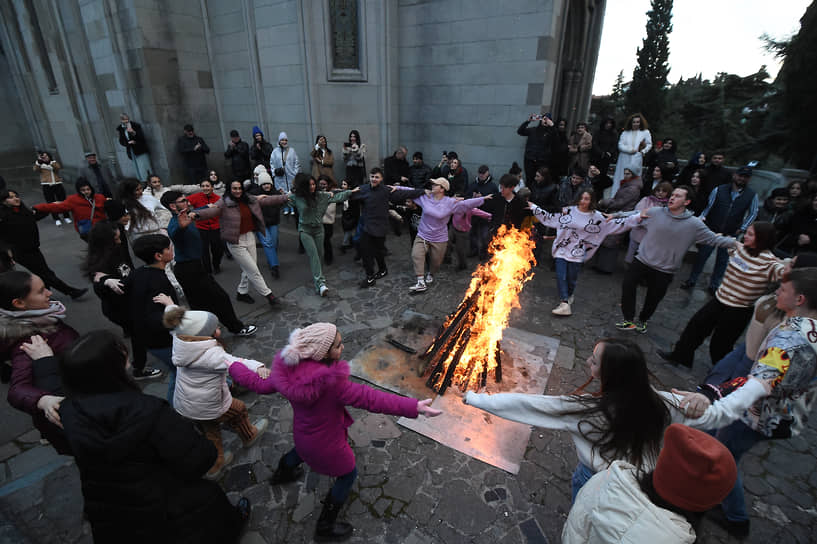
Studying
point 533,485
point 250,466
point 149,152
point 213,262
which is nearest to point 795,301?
point 533,485

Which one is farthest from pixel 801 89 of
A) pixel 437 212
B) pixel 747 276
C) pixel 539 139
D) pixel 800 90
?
pixel 437 212

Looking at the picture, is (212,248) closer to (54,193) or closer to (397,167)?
(397,167)

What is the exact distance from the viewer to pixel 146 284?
3.93m

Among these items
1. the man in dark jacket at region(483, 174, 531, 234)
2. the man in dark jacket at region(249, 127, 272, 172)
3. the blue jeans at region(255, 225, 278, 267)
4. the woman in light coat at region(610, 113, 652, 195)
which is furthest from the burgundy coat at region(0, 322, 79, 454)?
the woman in light coat at region(610, 113, 652, 195)

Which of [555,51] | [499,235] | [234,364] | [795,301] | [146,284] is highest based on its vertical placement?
[555,51]

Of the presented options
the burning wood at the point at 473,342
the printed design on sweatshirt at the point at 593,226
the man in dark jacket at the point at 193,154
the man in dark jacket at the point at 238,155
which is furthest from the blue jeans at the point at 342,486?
the man in dark jacket at the point at 193,154

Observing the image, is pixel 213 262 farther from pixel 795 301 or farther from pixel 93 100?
pixel 93 100

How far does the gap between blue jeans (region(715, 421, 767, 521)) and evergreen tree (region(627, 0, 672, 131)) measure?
34.3m

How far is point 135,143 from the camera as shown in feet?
38.9

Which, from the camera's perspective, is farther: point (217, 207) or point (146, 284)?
point (217, 207)

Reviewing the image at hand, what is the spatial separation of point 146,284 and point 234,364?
1.68m

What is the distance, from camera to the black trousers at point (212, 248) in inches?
297

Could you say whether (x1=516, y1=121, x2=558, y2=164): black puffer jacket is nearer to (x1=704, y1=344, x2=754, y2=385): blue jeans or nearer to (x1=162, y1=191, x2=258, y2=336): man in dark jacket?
(x1=704, y1=344, x2=754, y2=385): blue jeans

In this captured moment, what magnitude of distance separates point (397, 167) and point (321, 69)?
3420 mm
